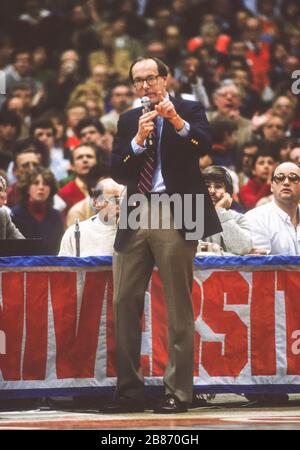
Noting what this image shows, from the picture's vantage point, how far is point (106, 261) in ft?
29.7

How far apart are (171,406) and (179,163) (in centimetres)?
146

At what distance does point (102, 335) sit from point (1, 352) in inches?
26.0

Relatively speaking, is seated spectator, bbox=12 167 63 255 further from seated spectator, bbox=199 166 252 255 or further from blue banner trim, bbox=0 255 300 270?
blue banner trim, bbox=0 255 300 270

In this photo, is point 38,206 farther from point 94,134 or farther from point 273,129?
point 273,129

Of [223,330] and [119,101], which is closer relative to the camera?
[223,330]

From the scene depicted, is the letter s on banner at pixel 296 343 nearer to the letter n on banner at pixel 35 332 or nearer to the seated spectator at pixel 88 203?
the letter n on banner at pixel 35 332

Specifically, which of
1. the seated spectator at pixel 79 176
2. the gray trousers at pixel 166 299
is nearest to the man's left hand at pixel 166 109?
the gray trousers at pixel 166 299

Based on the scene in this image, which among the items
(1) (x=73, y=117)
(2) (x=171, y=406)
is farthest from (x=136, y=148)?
(1) (x=73, y=117)

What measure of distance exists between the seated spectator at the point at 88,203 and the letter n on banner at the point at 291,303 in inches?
116

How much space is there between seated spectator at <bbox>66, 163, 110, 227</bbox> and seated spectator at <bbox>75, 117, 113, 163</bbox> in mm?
2114

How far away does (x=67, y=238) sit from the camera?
31.8 ft

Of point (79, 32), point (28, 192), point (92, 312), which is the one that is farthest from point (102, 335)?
point (79, 32)

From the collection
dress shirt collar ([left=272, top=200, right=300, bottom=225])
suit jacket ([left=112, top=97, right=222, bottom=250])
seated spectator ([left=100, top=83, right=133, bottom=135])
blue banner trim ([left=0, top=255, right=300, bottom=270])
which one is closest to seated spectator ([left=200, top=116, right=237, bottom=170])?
seated spectator ([left=100, top=83, right=133, bottom=135])

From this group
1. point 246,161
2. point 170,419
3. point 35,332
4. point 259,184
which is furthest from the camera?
point 246,161
